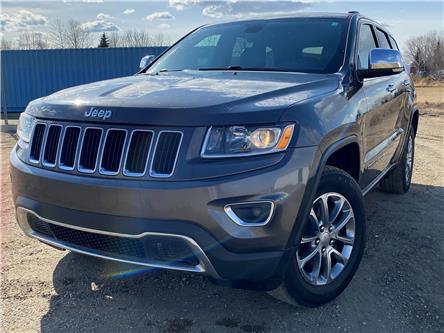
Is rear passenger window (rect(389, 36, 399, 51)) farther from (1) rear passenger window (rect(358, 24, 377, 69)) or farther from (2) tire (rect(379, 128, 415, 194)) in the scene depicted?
(1) rear passenger window (rect(358, 24, 377, 69))

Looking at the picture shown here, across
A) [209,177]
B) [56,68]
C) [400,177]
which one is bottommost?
[400,177]

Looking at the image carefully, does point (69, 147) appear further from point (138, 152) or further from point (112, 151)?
point (138, 152)

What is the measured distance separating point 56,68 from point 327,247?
18872mm

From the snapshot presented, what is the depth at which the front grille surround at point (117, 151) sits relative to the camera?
2480 millimetres

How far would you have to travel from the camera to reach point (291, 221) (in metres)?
2.55

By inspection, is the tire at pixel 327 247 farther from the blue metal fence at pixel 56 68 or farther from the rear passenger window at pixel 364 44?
the blue metal fence at pixel 56 68

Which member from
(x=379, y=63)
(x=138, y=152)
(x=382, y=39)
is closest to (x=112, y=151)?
(x=138, y=152)

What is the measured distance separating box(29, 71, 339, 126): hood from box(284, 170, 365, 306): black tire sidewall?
552 millimetres

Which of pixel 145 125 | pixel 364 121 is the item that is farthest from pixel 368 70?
pixel 145 125

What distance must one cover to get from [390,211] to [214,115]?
3.24m

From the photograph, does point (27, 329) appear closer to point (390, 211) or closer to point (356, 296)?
point (356, 296)

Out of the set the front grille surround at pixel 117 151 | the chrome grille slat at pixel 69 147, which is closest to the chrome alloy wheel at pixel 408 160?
the front grille surround at pixel 117 151

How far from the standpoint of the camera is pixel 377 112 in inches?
157

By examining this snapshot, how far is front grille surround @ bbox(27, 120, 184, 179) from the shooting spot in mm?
2480
